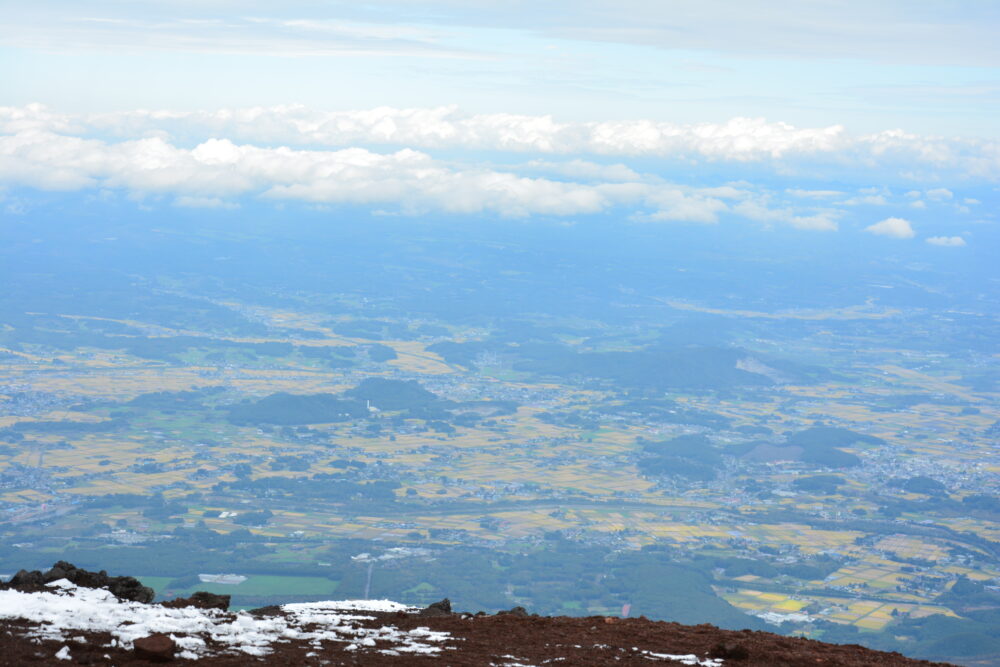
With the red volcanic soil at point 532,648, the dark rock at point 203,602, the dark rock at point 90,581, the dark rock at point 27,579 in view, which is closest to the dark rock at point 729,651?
the red volcanic soil at point 532,648

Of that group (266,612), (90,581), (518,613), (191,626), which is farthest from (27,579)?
(518,613)

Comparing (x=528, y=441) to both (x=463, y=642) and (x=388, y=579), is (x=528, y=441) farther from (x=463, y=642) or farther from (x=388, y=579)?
(x=463, y=642)

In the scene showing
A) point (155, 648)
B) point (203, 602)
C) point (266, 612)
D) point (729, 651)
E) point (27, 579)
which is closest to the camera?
point (155, 648)

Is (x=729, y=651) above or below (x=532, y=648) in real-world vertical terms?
above

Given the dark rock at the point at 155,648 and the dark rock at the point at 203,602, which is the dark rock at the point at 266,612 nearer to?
the dark rock at the point at 203,602

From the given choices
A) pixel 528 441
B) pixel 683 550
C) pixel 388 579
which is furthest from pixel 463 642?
pixel 528 441

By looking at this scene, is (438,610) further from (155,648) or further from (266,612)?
(155,648)

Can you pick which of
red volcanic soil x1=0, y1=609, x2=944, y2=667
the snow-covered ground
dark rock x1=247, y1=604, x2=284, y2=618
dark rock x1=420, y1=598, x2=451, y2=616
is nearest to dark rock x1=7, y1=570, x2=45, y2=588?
the snow-covered ground
